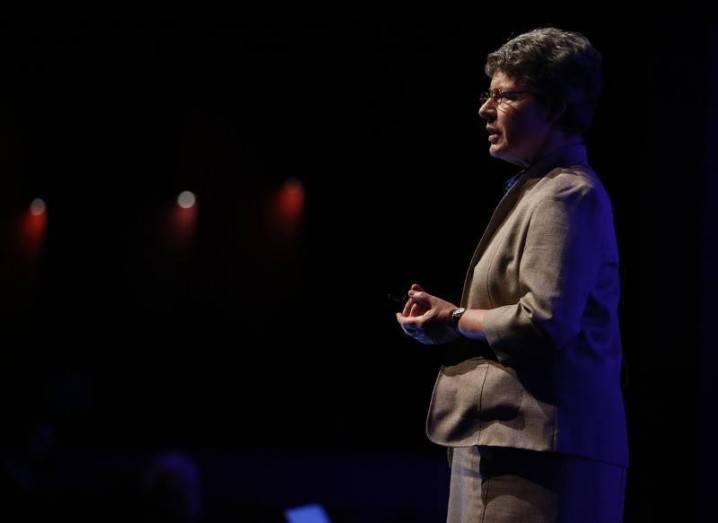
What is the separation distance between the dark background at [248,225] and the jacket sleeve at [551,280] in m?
2.34

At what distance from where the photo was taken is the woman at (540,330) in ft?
4.45

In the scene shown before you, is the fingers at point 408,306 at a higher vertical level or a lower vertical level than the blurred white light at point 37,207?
higher

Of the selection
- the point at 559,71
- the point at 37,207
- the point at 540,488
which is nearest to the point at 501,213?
the point at 559,71

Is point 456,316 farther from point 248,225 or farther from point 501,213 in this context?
point 248,225

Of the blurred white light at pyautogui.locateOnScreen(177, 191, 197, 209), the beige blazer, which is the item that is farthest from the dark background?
the beige blazer

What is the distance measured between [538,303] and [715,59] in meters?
1.91

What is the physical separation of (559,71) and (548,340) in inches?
20.0

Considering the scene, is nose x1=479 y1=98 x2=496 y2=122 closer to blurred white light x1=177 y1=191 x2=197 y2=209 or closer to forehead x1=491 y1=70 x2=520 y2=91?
forehead x1=491 y1=70 x2=520 y2=91

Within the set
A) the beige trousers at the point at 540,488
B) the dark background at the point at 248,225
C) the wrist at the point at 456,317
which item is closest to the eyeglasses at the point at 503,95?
the wrist at the point at 456,317

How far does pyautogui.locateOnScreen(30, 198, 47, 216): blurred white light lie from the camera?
569 centimetres

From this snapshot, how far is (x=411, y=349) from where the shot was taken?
504 centimetres

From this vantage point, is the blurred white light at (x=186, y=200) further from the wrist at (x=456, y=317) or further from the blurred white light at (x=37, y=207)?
the wrist at (x=456, y=317)

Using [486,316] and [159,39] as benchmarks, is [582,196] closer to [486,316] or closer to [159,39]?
[486,316]

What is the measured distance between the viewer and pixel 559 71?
151 cm
